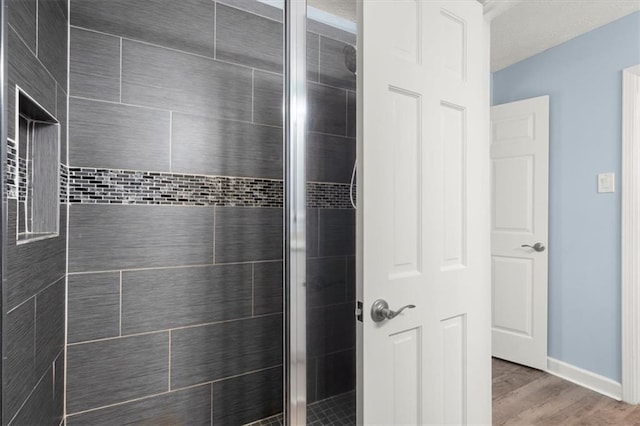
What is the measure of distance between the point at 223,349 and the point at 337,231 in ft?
3.60

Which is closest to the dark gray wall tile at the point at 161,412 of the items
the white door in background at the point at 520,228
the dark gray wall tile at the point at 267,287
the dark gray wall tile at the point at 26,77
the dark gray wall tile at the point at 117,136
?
the dark gray wall tile at the point at 267,287

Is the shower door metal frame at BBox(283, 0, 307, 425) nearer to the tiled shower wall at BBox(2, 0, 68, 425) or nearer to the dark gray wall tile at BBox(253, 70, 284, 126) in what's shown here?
the tiled shower wall at BBox(2, 0, 68, 425)

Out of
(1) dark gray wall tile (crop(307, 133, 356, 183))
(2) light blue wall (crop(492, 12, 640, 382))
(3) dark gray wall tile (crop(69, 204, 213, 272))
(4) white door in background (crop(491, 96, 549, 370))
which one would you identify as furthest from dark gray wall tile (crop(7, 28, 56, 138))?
(2) light blue wall (crop(492, 12, 640, 382))

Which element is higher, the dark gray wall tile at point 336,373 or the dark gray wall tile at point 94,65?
the dark gray wall tile at point 94,65

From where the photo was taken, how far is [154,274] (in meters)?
1.66

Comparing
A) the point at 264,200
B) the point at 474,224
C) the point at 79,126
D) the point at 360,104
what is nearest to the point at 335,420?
the point at 474,224

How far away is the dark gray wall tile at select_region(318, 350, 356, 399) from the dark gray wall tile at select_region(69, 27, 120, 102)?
1.45m

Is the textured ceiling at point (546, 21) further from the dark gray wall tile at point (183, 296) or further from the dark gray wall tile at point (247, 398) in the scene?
the dark gray wall tile at point (247, 398)

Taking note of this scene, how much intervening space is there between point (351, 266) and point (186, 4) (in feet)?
5.07

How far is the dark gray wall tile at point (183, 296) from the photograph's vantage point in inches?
63.6

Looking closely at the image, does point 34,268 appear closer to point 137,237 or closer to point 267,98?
point 137,237

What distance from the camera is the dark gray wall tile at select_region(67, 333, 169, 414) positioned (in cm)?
151

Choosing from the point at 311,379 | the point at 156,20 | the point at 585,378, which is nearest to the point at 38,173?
the point at 156,20

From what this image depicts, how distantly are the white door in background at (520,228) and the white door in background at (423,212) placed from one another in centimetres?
136
